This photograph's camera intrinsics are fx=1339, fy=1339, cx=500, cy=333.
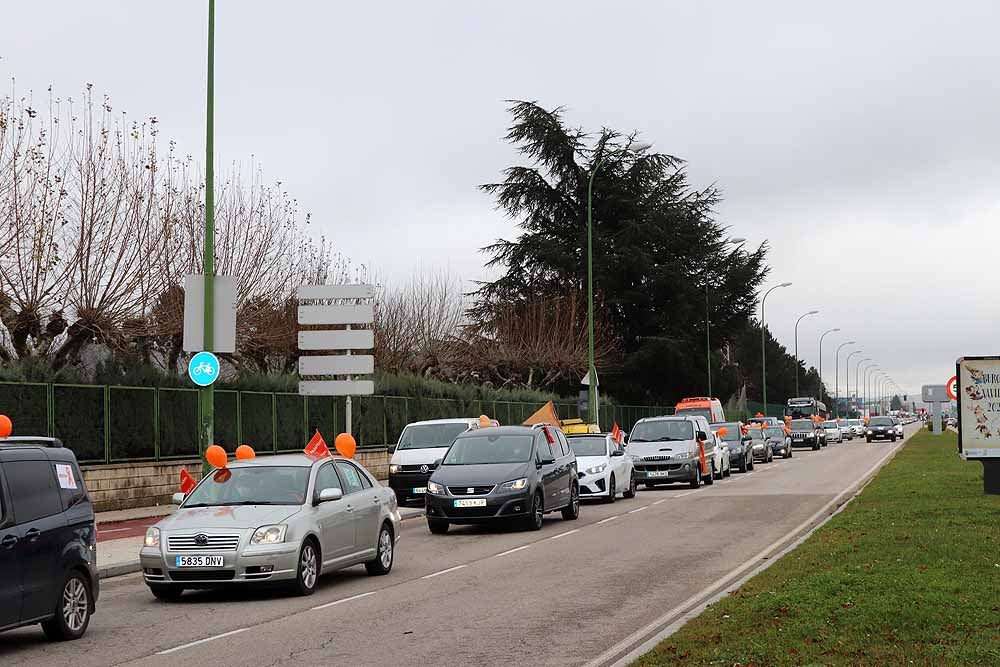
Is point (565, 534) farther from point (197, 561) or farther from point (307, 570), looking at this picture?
point (197, 561)

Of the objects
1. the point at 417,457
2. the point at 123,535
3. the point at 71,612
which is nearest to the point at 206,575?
the point at 71,612

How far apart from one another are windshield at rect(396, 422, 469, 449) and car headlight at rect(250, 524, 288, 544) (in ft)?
55.4

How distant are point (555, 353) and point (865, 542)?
47637mm

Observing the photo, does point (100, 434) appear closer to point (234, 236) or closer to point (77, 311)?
point (77, 311)

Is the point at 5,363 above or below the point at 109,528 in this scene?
above

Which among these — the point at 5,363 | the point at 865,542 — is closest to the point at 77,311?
the point at 5,363

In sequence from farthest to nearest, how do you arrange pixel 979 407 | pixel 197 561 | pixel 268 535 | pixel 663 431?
pixel 663 431
pixel 979 407
pixel 268 535
pixel 197 561

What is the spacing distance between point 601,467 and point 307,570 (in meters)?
16.8

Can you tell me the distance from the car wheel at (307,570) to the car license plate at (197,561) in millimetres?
842

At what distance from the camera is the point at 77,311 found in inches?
1243

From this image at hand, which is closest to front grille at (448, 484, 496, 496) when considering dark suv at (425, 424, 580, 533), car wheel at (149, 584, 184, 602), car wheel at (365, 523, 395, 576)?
dark suv at (425, 424, 580, 533)

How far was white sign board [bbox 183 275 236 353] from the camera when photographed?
21.6 m

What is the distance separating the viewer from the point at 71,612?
36.9 feet

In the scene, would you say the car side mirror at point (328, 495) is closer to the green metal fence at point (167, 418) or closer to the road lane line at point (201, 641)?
the road lane line at point (201, 641)
